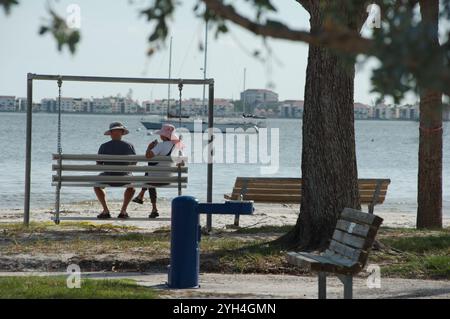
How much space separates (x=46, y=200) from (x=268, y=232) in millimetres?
16019

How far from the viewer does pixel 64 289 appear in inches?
344

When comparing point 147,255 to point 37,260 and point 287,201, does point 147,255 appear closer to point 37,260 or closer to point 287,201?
point 37,260

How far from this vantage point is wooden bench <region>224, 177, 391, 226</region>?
16.5 metres

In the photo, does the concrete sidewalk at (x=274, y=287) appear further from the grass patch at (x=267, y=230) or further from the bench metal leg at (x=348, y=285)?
the grass patch at (x=267, y=230)

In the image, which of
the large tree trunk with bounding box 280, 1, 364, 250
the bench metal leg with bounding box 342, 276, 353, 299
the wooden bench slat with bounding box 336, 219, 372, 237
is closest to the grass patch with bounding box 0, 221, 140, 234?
the large tree trunk with bounding box 280, 1, 364, 250

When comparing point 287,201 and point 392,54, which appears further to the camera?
point 287,201

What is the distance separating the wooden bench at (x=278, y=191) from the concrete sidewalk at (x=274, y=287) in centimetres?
609

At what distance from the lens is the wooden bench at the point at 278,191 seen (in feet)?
54.2

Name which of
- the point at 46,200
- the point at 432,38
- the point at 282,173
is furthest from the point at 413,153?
the point at 432,38

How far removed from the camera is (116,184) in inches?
552

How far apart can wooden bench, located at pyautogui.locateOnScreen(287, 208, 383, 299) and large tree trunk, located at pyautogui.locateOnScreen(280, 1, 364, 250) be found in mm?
3157

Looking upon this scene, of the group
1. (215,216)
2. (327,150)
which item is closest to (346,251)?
(327,150)

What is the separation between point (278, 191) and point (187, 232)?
759 cm

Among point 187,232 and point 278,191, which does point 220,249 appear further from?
point 278,191
